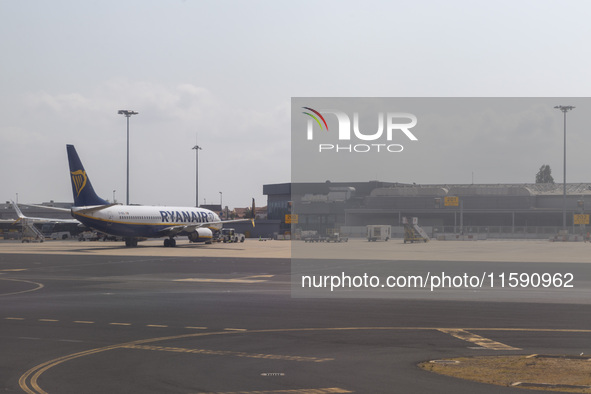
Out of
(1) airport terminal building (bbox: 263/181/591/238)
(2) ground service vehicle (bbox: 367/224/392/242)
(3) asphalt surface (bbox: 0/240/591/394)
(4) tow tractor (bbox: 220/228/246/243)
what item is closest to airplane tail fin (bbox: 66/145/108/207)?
(4) tow tractor (bbox: 220/228/246/243)

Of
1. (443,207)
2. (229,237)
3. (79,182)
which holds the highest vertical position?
(79,182)

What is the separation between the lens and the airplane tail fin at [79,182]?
241 ft

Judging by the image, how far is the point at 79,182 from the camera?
7331 cm

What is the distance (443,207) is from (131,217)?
82.3m

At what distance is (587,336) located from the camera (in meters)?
18.0

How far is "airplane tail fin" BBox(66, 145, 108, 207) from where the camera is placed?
7331 cm

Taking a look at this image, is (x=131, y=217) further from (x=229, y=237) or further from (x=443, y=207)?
(x=443, y=207)

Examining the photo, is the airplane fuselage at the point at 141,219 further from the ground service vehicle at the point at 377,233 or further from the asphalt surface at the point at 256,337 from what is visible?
the asphalt surface at the point at 256,337

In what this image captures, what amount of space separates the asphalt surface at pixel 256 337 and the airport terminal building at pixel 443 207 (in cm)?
11235

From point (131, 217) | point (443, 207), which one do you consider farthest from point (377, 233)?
point (131, 217)

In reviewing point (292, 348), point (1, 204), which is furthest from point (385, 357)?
point (1, 204)

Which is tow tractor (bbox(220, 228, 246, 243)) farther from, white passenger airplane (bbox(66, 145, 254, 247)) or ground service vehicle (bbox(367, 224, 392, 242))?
ground service vehicle (bbox(367, 224, 392, 242))

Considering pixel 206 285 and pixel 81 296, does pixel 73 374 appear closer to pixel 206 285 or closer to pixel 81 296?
pixel 81 296

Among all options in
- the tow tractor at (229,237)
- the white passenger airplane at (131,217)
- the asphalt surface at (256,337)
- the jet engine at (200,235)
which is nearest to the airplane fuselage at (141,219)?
the white passenger airplane at (131,217)
